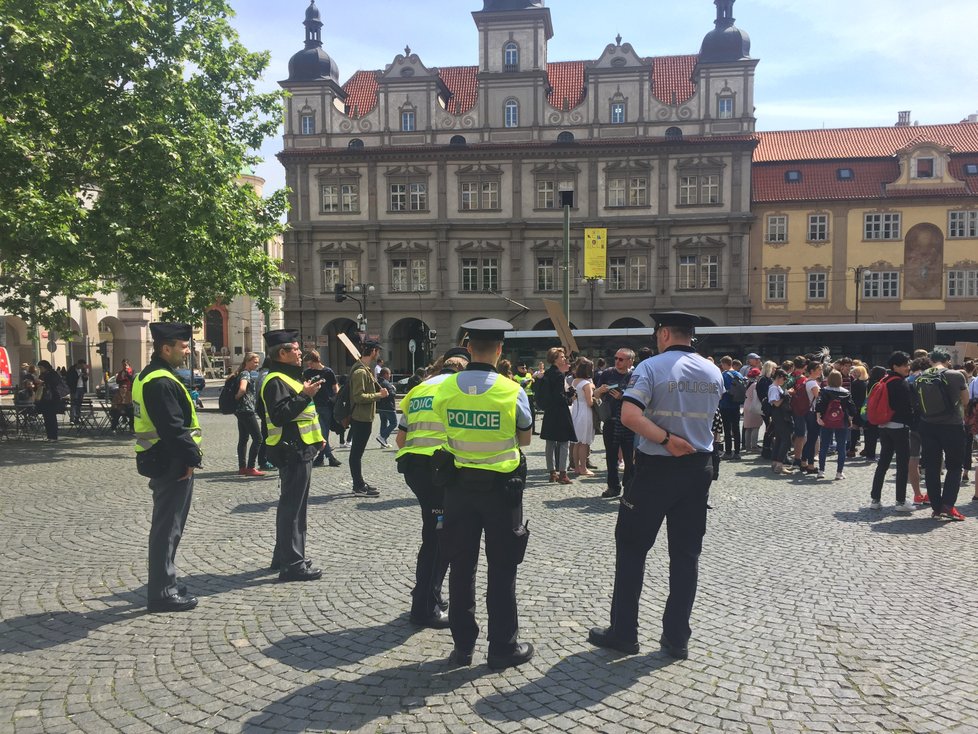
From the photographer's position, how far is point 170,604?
4.93 m

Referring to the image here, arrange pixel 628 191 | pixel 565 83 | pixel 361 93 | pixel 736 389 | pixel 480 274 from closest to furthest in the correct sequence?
pixel 736 389, pixel 628 191, pixel 480 274, pixel 565 83, pixel 361 93

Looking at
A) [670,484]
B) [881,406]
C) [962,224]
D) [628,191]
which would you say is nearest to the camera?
[670,484]

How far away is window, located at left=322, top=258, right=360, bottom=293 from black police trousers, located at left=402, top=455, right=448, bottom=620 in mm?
36915

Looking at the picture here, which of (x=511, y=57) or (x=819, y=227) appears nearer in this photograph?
(x=511, y=57)

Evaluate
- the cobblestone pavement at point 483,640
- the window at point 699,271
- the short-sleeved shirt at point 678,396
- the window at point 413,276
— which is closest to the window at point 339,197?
the window at point 413,276

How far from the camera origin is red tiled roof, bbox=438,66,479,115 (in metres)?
42.4

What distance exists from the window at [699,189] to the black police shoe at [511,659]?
3773 cm

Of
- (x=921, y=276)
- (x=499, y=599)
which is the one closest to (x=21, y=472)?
(x=499, y=599)

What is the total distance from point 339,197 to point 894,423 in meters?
36.6

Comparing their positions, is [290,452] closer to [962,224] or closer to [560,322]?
[560,322]

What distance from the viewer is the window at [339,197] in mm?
40375

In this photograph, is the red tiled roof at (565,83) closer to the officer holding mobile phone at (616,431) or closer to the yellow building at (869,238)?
the yellow building at (869,238)

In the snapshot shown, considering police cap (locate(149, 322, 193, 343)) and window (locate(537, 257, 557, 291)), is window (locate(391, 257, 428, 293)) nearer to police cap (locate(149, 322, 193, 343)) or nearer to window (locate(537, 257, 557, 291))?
window (locate(537, 257, 557, 291))

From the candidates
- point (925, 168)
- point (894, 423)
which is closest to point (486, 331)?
point (894, 423)
